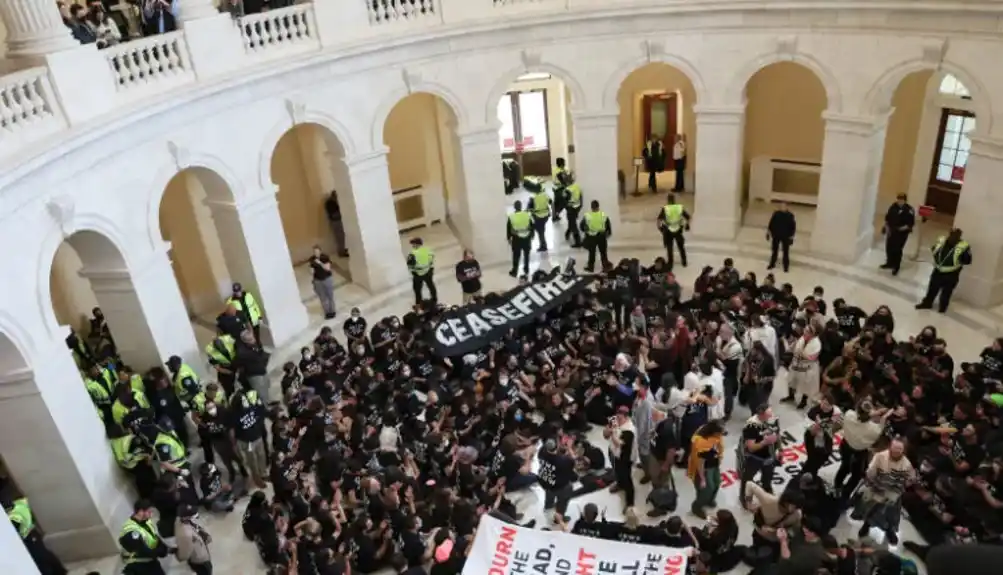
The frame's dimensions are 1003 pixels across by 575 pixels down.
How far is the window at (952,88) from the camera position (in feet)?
58.3

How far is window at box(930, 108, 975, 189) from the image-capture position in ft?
60.1

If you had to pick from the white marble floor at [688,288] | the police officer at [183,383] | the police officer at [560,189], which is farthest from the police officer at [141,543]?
the police officer at [560,189]

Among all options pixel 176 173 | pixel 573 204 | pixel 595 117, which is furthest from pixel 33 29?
pixel 573 204

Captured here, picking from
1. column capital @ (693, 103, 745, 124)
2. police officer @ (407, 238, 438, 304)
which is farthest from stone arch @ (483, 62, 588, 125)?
police officer @ (407, 238, 438, 304)

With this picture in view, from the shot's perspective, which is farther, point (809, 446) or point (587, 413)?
point (587, 413)

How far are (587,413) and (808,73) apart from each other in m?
11.2

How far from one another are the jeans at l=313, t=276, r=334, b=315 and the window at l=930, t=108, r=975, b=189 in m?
13.7

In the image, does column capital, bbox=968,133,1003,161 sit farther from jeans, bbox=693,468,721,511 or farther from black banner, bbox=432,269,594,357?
jeans, bbox=693,468,721,511

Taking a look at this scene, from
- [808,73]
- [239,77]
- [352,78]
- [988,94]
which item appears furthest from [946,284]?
[239,77]

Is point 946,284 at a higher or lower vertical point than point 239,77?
lower

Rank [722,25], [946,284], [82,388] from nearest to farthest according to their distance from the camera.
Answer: [82,388], [946,284], [722,25]

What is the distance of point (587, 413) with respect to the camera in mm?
13172

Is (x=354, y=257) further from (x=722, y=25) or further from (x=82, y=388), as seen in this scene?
(x=722, y=25)

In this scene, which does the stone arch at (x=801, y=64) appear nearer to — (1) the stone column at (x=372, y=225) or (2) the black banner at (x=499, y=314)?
(2) the black banner at (x=499, y=314)
